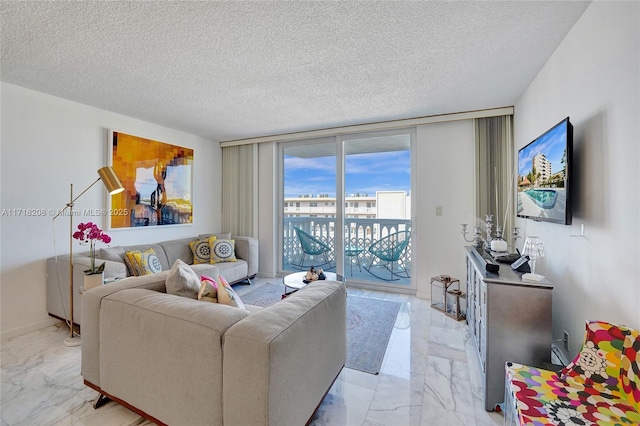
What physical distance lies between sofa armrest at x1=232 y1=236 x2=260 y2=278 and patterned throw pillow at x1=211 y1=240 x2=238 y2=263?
15cm

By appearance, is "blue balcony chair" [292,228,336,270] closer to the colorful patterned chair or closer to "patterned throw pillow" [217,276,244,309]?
"patterned throw pillow" [217,276,244,309]

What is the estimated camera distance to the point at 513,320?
1.57m

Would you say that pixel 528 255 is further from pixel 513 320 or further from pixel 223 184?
pixel 223 184

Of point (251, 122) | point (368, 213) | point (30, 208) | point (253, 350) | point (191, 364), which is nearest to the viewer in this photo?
point (253, 350)

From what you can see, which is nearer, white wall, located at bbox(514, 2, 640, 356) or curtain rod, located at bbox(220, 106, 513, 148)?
white wall, located at bbox(514, 2, 640, 356)

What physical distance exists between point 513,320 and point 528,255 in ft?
1.43

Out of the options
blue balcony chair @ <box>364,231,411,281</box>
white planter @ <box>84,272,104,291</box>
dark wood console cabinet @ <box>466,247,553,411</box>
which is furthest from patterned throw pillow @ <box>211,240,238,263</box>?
dark wood console cabinet @ <box>466,247,553,411</box>

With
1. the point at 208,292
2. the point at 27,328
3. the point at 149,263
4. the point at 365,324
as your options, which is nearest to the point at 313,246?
the point at 365,324

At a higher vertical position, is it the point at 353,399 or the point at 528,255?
the point at 528,255

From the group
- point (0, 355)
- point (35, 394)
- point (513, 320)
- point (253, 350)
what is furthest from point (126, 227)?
point (513, 320)

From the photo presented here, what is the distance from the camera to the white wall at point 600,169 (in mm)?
1213

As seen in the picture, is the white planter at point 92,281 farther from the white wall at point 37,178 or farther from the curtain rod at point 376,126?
the curtain rod at point 376,126

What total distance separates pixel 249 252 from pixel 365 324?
82.5 inches

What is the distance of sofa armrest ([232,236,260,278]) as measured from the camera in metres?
4.10
